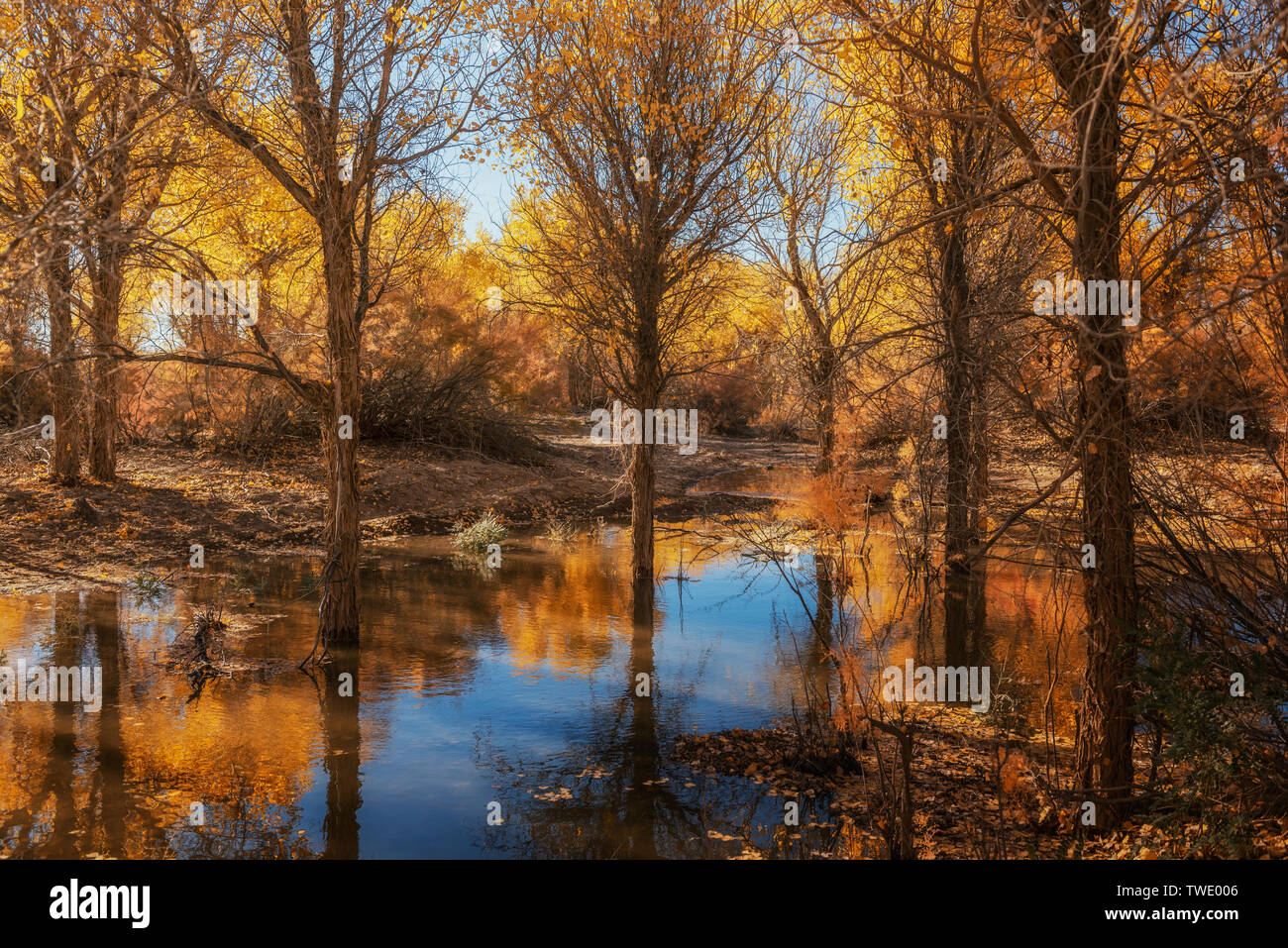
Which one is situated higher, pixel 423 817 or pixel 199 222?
pixel 199 222

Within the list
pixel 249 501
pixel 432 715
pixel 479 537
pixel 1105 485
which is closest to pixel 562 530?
pixel 479 537

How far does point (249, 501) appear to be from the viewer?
1611 centimetres

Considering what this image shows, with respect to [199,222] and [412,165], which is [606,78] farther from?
[199,222]

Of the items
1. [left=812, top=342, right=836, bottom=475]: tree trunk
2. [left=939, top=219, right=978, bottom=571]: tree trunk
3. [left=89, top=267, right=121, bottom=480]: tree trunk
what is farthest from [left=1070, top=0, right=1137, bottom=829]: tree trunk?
[left=89, top=267, right=121, bottom=480]: tree trunk

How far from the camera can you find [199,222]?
640 inches

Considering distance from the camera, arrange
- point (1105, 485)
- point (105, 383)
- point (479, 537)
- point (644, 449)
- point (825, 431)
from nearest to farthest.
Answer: point (1105, 485)
point (644, 449)
point (105, 383)
point (825, 431)
point (479, 537)

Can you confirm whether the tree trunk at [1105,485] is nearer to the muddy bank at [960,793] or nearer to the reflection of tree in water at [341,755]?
the muddy bank at [960,793]

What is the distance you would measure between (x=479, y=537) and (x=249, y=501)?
4011mm

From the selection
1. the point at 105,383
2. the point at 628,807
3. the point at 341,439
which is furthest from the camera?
the point at 105,383

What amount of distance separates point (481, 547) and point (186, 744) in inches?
330

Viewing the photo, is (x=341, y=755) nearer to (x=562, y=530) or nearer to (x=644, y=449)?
(x=644, y=449)

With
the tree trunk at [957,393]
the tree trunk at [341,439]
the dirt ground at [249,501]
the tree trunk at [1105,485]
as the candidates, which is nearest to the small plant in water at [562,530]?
the dirt ground at [249,501]

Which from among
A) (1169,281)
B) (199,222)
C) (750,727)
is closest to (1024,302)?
(1169,281)

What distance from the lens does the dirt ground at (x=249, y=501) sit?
13.0 m
